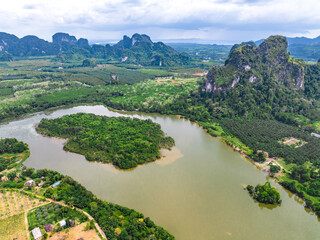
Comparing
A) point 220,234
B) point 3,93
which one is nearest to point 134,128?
point 220,234

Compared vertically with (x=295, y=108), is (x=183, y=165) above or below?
below

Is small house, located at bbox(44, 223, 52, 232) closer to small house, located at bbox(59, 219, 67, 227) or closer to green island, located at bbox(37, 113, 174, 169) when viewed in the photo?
small house, located at bbox(59, 219, 67, 227)

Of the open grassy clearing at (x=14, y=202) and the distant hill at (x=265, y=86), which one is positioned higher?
the distant hill at (x=265, y=86)

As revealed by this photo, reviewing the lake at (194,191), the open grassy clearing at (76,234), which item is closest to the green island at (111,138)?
the lake at (194,191)

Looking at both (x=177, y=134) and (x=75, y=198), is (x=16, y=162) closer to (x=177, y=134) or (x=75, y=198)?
(x=75, y=198)

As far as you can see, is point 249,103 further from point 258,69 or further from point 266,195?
point 266,195

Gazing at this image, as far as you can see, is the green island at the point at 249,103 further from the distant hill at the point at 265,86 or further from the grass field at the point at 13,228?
the grass field at the point at 13,228
